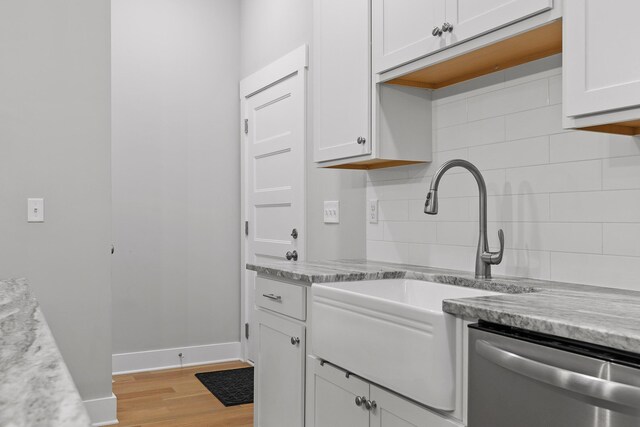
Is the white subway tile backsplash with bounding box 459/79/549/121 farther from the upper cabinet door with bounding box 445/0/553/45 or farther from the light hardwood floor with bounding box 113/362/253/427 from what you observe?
the light hardwood floor with bounding box 113/362/253/427

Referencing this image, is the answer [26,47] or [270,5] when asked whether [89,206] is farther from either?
[270,5]

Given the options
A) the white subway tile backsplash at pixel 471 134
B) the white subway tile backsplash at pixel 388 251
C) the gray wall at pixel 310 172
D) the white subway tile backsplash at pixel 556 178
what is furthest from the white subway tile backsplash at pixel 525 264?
the gray wall at pixel 310 172

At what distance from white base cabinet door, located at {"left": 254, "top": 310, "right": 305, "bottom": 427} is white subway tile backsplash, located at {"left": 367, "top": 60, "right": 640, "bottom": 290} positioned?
2.28 feet

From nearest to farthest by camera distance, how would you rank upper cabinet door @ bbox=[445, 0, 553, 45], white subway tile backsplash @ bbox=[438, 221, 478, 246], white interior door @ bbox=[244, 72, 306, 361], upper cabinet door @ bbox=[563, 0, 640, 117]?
upper cabinet door @ bbox=[563, 0, 640, 117], upper cabinet door @ bbox=[445, 0, 553, 45], white subway tile backsplash @ bbox=[438, 221, 478, 246], white interior door @ bbox=[244, 72, 306, 361]

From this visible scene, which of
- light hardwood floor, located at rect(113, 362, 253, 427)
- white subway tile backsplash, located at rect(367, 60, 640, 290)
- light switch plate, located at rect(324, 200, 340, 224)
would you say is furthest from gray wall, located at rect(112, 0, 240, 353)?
white subway tile backsplash, located at rect(367, 60, 640, 290)

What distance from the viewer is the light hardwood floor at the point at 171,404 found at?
315cm

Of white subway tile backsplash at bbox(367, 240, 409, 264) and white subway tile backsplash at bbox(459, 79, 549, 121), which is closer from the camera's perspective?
white subway tile backsplash at bbox(459, 79, 549, 121)

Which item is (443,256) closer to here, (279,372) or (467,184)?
(467,184)

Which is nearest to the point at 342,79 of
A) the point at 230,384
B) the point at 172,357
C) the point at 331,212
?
the point at 331,212

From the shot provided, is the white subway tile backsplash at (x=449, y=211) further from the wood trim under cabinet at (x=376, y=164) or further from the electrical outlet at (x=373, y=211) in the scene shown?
the electrical outlet at (x=373, y=211)

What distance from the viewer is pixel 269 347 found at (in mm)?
2535

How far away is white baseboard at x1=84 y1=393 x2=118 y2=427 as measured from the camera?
10.0 feet

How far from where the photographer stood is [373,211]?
9.66ft

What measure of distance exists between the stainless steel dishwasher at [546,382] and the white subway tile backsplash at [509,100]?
1.04 metres
